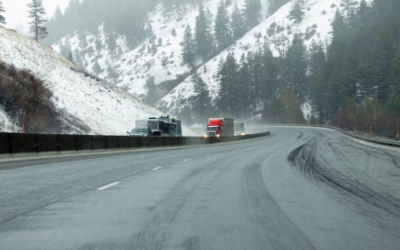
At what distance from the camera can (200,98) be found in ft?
376

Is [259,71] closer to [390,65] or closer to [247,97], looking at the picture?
[247,97]

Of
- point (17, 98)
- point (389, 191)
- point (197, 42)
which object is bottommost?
point (389, 191)

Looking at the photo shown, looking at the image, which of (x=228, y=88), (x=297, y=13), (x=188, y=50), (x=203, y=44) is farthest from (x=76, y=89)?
(x=297, y=13)

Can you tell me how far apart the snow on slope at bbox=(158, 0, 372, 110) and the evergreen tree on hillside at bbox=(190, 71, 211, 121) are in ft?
20.1

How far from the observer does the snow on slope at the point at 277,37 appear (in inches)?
4916

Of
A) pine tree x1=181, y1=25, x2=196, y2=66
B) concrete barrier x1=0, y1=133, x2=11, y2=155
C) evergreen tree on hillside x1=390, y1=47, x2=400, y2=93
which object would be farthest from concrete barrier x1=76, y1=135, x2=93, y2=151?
pine tree x1=181, y1=25, x2=196, y2=66

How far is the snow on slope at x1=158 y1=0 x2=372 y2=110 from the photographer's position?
124875mm

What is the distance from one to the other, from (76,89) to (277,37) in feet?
317

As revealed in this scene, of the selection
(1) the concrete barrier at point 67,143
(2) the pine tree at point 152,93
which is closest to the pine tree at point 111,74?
(2) the pine tree at point 152,93

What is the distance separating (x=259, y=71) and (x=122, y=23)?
322ft

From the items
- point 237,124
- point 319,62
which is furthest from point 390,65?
point 237,124

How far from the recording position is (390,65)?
7869 centimetres

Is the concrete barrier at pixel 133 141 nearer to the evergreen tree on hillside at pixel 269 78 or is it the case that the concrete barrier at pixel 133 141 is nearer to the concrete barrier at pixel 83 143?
the concrete barrier at pixel 83 143

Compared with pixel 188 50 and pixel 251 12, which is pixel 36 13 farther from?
pixel 251 12
